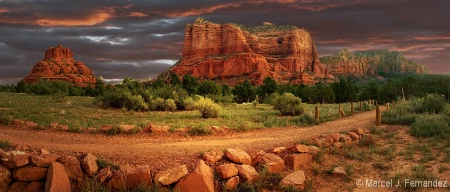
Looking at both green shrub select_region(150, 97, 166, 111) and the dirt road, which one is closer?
the dirt road

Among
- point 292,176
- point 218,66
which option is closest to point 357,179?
point 292,176

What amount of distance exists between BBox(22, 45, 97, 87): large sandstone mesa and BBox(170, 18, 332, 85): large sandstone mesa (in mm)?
40084

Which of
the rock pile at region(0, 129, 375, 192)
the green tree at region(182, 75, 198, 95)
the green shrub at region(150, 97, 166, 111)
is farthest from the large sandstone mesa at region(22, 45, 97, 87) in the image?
the rock pile at region(0, 129, 375, 192)

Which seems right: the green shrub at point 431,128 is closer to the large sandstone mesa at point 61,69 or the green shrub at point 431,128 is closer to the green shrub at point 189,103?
the green shrub at point 189,103

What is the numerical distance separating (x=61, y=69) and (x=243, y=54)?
7358 cm

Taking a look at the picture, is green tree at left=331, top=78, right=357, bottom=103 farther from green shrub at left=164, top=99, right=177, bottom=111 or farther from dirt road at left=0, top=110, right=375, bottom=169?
dirt road at left=0, top=110, right=375, bottom=169

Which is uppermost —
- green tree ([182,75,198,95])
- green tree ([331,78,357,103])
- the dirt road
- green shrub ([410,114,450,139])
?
the dirt road

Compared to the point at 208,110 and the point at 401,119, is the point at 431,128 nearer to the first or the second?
the point at 401,119

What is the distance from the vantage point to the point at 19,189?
23.9 ft

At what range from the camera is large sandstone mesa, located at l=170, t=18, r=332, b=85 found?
527 ft

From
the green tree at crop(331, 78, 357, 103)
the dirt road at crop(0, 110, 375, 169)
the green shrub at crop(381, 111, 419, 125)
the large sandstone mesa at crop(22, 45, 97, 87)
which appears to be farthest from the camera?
the large sandstone mesa at crop(22, 45, 97, 87)

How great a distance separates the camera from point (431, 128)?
46.3 feet

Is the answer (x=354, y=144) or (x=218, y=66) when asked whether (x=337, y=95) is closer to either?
(x=354, y=144)

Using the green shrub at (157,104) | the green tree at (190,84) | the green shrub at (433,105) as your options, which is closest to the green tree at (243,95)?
the green tree at (190,84)
